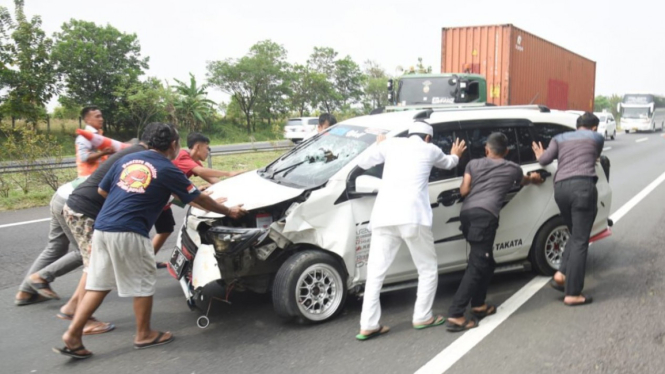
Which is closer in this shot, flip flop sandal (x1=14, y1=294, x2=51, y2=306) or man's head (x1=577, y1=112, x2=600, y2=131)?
flip flop sandal (x1=14, y1=294, x2=51, y2=306)

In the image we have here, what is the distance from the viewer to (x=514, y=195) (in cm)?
509

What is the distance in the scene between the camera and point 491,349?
392 cm

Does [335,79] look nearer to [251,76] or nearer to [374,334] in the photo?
[251,76]

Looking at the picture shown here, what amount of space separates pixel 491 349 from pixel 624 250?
3612mm

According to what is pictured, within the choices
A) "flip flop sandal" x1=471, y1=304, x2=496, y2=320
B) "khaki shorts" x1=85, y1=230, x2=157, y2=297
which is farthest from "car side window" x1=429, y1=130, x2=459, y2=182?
"khaki shorts" x1=85, y1=230, x2=157, y2=297

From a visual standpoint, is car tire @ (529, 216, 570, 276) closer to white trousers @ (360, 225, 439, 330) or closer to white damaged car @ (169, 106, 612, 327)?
white damaged car @ (169, 106, 612, 327)

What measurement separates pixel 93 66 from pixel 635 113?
125 feet

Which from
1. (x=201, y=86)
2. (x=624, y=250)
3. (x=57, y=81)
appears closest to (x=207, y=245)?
(x=624, y=250)

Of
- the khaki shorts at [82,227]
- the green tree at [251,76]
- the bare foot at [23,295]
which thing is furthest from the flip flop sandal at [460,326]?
the green tree at [251,76]

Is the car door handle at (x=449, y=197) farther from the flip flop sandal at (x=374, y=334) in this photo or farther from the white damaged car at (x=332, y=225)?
the flip flop sandal at (x=374, y=334)

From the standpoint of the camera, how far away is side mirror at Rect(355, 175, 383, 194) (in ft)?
14.4

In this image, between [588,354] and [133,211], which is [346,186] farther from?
[588,354]

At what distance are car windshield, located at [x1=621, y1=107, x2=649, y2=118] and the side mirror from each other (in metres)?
39.7

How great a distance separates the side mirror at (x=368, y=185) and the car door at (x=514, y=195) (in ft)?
3.81
